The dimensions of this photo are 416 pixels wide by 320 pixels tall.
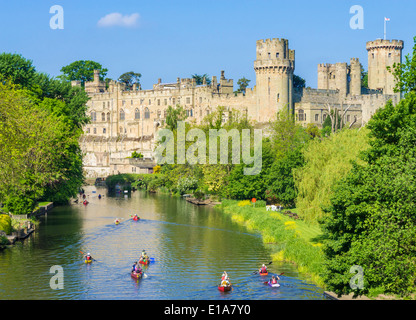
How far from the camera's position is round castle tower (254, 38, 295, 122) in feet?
318

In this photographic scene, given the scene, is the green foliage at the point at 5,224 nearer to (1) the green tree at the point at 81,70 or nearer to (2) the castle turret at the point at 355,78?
(2) the castle turret at the point at 355,78

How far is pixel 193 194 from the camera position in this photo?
7731 centimetres

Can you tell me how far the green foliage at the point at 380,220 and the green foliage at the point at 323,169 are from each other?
10.7 metres

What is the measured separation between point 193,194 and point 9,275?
4366 centimetres

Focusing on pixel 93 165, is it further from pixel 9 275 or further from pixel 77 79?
pixel 9 275

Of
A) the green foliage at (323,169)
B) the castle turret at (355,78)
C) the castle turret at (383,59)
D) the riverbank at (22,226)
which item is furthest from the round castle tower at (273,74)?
the riverbank at (22,226)

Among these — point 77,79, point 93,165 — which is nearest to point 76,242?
point 93,165

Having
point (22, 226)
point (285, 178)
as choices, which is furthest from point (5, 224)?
point (285, 178)

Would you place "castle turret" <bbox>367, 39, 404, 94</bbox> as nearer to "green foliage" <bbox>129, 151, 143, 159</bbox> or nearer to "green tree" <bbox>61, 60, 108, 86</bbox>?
"green foliage" <bbox>129, 151, 143, 159</bbox>

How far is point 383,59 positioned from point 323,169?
72382mm

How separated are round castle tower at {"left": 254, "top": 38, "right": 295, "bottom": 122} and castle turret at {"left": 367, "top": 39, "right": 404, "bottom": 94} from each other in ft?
70.9

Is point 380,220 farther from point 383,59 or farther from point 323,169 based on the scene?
point 383,59

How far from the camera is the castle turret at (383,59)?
4414 inches

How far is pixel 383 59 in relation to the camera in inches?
4439
